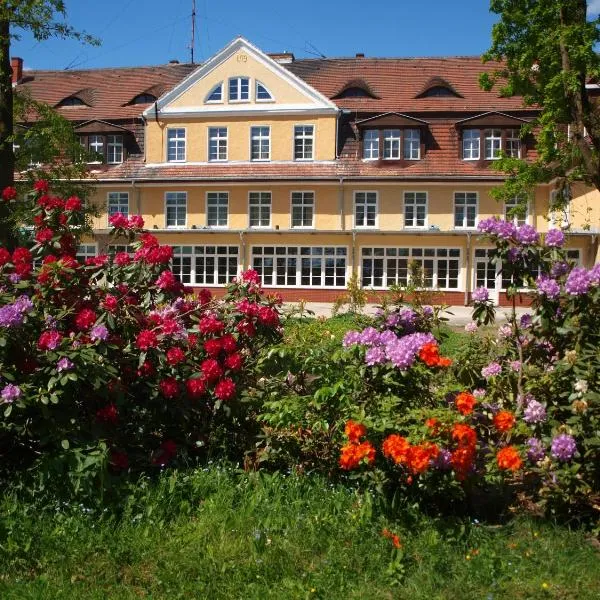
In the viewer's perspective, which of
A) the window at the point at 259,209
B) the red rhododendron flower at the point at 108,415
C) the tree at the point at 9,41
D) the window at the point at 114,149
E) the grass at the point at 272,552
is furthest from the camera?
the window at the point at 114,149

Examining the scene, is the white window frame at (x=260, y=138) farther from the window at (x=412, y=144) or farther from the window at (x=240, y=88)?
the window at (x=412, y=144)

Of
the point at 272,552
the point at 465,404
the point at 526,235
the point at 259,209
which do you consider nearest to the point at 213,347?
the point at 272,552

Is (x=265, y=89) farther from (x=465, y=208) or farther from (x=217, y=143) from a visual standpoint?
(x=465, y=208)

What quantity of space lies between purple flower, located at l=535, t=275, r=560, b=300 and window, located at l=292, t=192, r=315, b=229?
2747 centimetres

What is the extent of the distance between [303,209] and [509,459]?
28.4 m

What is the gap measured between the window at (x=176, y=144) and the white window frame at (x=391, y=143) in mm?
9569

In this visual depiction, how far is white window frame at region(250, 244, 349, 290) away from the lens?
31.5 metres

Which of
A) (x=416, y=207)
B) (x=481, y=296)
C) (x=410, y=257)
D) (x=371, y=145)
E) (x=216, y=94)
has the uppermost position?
(x=216, y=94)

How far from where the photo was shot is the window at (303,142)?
31.9 meters

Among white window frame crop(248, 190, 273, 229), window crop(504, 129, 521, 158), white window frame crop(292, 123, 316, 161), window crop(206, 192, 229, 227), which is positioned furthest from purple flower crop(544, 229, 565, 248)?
window crop(206, 192, 229, 227)

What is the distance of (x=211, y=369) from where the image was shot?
14.8ft

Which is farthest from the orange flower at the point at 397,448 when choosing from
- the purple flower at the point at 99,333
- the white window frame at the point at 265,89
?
the white window frame at the point at 265,89

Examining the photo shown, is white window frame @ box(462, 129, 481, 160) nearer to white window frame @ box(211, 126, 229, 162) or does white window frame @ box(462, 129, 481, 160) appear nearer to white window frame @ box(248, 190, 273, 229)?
white window frame @ box(248, 190, 273, 229)

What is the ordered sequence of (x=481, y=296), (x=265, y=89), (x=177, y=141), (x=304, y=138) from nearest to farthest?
(x=481, y=296)
(x=304, y=138)
(x=265, y=89)
(x=177, y=141)
